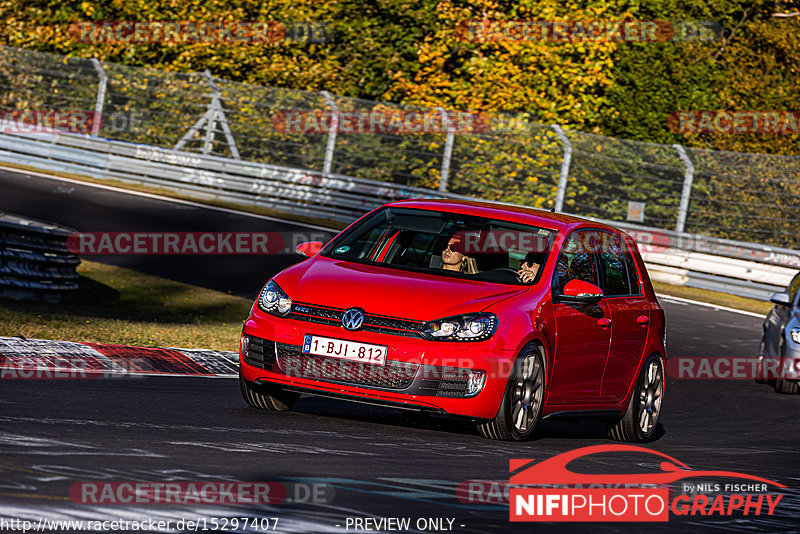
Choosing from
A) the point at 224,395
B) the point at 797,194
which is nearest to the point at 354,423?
the point at 224,395

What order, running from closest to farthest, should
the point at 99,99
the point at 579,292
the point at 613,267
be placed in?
1. the point at 579,292
2. the point at 613,267
3. the point at 99,99

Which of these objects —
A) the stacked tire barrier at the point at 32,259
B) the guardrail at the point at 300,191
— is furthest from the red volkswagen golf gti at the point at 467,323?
the guardrail at the point at 300,191

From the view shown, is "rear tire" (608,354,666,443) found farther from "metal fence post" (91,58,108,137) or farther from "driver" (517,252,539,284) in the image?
"metal fence post" (91,58,108,137)

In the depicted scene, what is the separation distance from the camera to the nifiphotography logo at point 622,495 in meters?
6.61

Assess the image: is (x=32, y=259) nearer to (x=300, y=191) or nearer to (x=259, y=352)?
(x=259, y=352)

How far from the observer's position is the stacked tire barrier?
47.4 ft

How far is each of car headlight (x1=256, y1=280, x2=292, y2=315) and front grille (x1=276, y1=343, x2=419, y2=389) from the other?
11.0 inches

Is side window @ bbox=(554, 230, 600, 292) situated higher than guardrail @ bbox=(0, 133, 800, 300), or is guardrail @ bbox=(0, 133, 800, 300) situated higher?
side window @ bbox=(554, 230, 600, 292)

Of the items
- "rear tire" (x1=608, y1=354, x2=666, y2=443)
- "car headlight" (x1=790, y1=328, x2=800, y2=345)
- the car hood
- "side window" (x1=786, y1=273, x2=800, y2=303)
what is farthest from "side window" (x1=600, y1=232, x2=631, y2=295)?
"side window" (x1=786, y1=273, x2=800, y2=303)

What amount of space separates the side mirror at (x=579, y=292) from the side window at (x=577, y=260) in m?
0.09

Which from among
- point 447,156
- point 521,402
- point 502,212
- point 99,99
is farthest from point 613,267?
point 99,99

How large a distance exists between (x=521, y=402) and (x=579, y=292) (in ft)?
3.09

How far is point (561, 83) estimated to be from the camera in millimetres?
33094

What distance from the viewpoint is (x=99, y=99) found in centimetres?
2931
